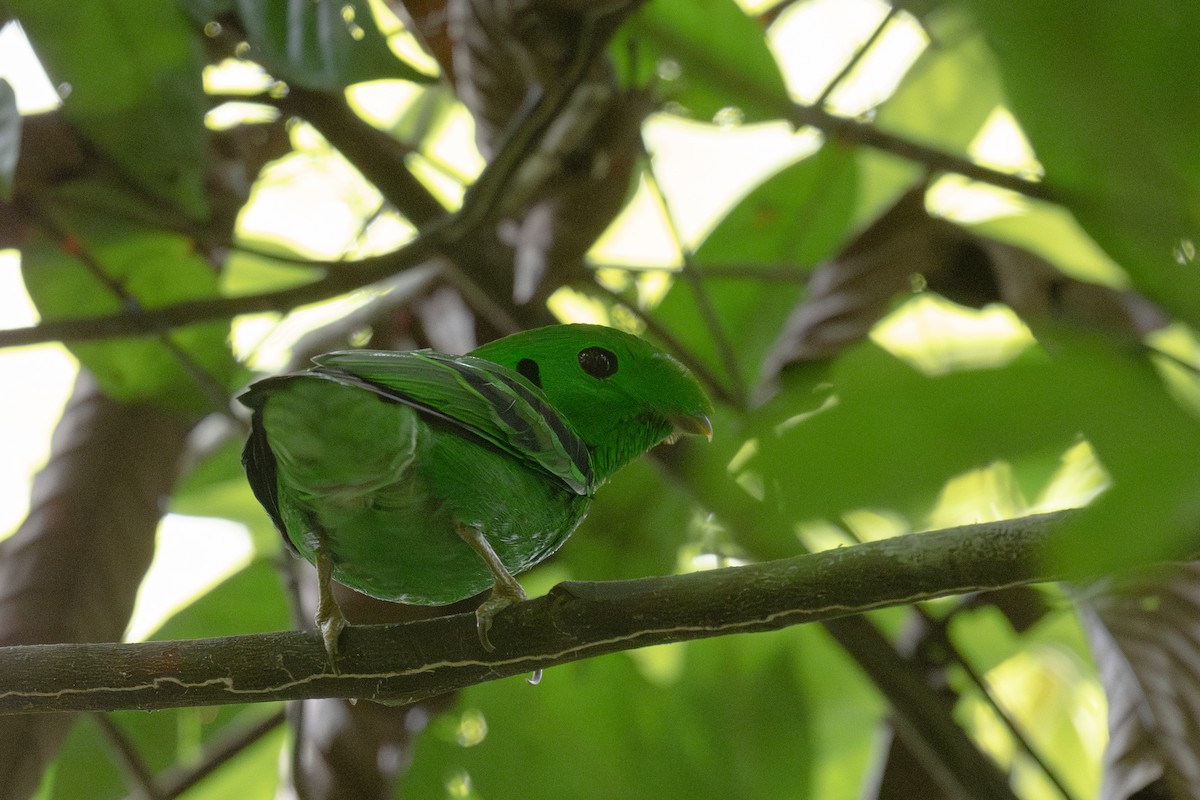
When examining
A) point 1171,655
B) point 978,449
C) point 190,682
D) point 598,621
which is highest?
point 190,682

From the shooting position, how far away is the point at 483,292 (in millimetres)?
2648

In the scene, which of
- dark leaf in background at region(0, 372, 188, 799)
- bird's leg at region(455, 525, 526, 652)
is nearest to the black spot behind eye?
bird's leg at region(455, 525, 526, 652)

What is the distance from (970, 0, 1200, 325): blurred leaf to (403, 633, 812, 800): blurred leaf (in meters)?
2.22

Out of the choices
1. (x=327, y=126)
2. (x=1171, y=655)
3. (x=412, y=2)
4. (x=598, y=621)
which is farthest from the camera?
(x=412, y=2)

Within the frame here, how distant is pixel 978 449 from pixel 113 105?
237 centimetres

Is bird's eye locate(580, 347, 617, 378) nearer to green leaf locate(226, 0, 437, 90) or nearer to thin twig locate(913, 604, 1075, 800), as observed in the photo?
green leaf locate(226, 0, 437, 90)

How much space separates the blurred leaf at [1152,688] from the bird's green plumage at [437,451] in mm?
933

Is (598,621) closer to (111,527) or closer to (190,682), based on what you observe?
(190,682)

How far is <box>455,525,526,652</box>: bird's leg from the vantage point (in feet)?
4.92

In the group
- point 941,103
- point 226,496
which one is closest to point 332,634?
point 226,496

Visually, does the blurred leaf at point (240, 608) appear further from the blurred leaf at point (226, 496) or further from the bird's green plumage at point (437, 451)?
the bird's green plumage at point (437, 451)

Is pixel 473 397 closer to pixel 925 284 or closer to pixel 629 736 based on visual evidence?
pixel 629 736

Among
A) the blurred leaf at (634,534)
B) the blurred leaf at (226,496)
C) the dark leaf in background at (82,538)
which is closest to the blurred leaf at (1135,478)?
the blurred leaf at (634,534)

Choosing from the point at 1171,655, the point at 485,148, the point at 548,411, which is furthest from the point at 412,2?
the point at 1171,655
